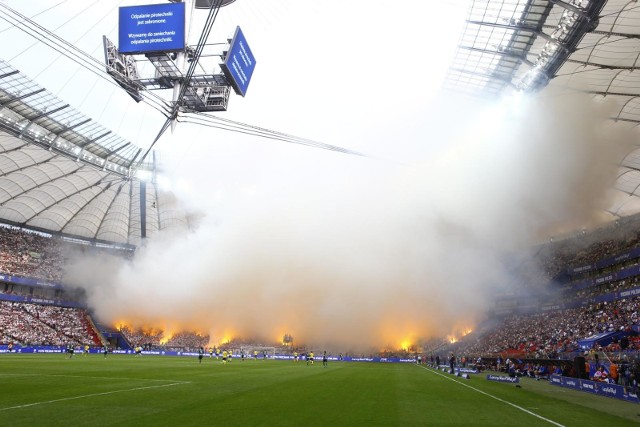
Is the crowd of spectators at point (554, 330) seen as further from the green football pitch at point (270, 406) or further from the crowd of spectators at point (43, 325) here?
the crowd of spectators at point (43, 325)

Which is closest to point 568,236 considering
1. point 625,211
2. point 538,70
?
point 625,211

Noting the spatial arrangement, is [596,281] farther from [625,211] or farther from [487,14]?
[487,14]

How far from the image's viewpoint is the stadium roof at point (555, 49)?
26055 mm

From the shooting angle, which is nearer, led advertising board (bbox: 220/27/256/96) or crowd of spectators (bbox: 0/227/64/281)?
led advertising board (bbox: 220/27/256/96)

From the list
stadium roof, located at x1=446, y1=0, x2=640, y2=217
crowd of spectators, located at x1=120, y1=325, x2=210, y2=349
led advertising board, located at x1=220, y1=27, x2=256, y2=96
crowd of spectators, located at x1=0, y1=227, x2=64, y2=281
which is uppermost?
stadium roof, located at x1=446, y1=0, x2=640, y2=217

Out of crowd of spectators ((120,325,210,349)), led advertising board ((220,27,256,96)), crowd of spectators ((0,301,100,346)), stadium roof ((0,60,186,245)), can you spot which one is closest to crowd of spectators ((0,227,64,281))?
stadium roof ((0,60,186,245))

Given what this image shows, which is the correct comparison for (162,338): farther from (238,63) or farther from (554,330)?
(554,330)

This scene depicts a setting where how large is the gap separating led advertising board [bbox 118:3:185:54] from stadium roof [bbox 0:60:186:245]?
48.8 ft

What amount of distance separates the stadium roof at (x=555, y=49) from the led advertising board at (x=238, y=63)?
16182mm

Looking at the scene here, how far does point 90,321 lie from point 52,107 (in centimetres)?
3578

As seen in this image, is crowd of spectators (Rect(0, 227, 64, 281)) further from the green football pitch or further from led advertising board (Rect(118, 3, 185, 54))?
the green football pitch

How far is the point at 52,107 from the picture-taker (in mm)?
39625

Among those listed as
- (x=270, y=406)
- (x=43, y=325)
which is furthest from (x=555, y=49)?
(x=43, y=325)

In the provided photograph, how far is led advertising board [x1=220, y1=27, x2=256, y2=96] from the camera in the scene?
2651 centimetres
